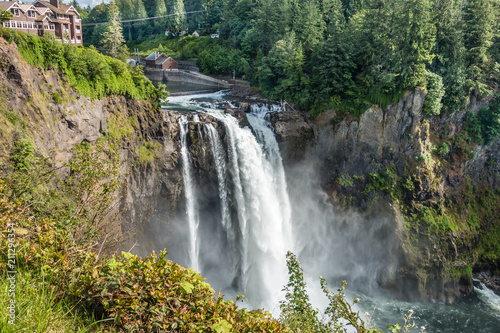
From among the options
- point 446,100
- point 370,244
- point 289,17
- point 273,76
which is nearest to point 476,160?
point 446,100

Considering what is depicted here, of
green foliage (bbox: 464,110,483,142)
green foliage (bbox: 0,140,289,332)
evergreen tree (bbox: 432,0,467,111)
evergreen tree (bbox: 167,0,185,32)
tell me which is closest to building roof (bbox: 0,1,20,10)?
green foliage (bbox: 0,140,289,332)

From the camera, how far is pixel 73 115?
59.9 ft

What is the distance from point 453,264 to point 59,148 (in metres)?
30.7

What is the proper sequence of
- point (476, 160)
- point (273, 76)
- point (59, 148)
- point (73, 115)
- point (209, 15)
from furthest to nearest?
1. point (209, 15)
2. point (273, 76)
3. point (476, 160)
4. point (73, 115)
5. point (59, 148)

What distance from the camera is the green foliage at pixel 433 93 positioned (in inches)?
1142

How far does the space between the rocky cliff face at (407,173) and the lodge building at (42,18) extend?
21120 millimetres

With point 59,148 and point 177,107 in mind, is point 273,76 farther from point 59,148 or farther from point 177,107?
point 59,148

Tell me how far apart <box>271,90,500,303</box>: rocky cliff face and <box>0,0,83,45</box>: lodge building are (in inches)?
831

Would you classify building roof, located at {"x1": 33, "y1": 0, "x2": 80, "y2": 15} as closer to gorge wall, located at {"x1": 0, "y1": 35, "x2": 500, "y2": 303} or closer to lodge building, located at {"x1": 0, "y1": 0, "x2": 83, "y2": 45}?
lodge building, located at {"x1": 0, "y1": 0, "x2": 83, "y2": 45}

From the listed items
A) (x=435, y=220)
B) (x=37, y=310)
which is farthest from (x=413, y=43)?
(x=37, y=310)

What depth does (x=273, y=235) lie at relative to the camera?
1086 inches

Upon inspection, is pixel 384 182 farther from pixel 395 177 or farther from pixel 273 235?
pixel 273 235

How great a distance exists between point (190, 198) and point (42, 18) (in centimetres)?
2214

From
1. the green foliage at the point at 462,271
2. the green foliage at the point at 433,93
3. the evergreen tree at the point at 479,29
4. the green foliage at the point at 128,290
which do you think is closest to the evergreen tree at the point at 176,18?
the evergreen tree at the point at 479,29
